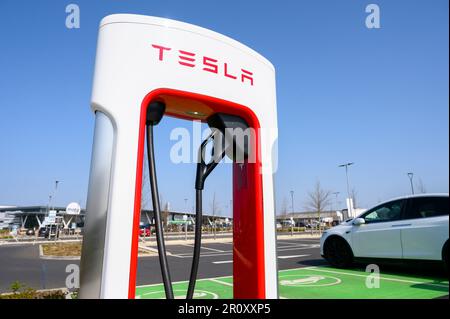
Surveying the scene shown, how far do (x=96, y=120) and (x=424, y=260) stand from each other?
5883mm

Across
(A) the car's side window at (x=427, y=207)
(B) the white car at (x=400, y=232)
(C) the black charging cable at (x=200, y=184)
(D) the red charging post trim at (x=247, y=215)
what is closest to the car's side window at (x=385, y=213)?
(B) the white car at (x=400, y=232)

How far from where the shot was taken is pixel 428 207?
17.4ft

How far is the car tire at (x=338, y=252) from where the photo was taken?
6.80 m

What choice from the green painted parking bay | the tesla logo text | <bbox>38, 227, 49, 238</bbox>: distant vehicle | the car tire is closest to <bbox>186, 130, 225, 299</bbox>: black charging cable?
the tesla logo text

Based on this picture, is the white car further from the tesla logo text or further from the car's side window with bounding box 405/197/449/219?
the tesla logo text

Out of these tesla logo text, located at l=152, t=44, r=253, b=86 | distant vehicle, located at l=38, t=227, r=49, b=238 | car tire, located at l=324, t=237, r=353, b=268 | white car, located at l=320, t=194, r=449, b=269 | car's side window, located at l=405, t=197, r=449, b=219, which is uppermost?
tesla logo text, located at l=152, t=44, r=253, b=86

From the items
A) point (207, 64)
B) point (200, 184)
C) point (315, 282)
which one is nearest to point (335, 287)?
point (315, 282)

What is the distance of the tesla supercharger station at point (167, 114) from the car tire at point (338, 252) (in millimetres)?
5672

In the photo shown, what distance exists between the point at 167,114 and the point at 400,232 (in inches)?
209

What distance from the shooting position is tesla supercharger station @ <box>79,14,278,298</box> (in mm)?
1354

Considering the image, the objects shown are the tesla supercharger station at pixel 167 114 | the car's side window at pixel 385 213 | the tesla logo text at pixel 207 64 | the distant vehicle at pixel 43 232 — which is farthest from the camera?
the distant vehicle at pixel 43 232

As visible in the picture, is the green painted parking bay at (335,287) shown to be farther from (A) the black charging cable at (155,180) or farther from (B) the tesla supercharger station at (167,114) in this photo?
(A) the black charging cable at (155,180)

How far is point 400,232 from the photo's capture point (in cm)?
557

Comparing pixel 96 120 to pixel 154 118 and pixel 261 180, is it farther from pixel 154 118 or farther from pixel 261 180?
pixel 261 180
